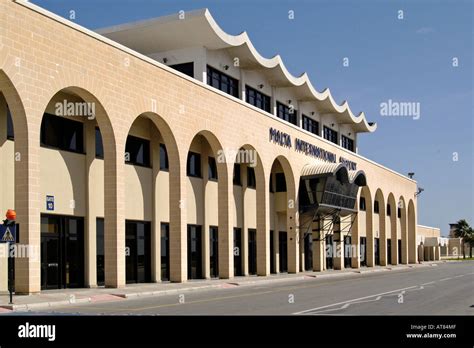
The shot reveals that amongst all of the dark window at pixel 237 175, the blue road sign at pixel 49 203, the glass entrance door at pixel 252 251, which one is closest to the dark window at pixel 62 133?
the blue road sign at pixel 49 203

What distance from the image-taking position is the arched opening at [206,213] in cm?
3366

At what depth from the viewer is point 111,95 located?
25156mm

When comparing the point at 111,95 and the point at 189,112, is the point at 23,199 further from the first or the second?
the point at 189,112

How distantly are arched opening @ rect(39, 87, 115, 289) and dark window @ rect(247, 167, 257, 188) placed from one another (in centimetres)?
1486

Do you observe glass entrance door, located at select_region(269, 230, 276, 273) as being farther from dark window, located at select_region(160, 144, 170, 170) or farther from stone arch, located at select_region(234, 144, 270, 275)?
dark window, located at select_region(160, 144, 170, 170)

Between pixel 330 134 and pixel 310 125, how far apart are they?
6.24 m

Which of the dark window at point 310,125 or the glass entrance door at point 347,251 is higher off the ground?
the dark window at point 310,125

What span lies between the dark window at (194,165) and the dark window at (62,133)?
8548 millimetres

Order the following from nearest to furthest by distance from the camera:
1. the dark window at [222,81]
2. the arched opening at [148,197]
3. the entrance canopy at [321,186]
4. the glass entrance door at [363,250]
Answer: the arched opening at [148,197] → the dark window at [222,81] → the entrance canopy at [321,186] → the glass entrance door at [363,250]

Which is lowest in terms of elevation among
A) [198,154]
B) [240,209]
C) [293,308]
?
[293,308]

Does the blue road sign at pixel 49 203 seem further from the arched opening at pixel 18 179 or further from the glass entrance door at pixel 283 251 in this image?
the glass entrance door at pixel 283 251

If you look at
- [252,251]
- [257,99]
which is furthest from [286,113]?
[252,251]
